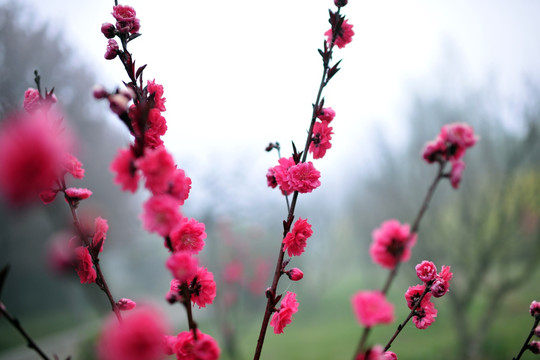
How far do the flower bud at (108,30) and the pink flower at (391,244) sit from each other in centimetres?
85

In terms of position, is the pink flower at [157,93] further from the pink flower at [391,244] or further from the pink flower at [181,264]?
the pink flower at [391,244]

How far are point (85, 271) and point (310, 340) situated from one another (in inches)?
346

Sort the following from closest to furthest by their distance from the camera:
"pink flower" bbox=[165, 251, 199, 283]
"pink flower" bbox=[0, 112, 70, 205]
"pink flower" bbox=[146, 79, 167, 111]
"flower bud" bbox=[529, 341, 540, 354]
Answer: "pink flower" bbox=[0, 112, 70, 205] → "pink flower" bbox=[165, 251, 199, 283] → "pink flower" bbox=[146, 79, 167, 111] → "flower bud" bbox=[529, 341, 540, 354]

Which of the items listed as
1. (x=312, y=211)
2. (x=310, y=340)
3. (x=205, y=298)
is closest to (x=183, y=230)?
(x=205, y=298)

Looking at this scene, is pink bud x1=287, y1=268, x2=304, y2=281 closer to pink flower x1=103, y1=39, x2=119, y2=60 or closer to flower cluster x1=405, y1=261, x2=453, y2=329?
flower cluster x1=405, y1=261, x2=453, y2=329

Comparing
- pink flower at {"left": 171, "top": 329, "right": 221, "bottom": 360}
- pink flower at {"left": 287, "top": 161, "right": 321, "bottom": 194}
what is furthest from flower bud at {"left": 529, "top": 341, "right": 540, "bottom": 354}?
pink flower at {"left": 171, "top": 329, "right": 221, "bottom": 360}

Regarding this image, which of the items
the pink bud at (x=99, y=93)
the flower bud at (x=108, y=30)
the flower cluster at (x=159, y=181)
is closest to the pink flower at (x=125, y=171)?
the flower cluster at (x=159, y=181)

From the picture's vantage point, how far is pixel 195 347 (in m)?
0.68

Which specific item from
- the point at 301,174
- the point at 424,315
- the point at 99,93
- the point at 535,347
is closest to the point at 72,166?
the point at 99,93

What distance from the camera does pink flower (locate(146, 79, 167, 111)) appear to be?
2.81 ft

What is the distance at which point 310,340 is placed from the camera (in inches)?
336

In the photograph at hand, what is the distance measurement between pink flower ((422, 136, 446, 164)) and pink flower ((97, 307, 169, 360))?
0.66 meters

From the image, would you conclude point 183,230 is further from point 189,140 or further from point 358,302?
point 189,140

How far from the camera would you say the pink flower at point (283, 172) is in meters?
0.92
